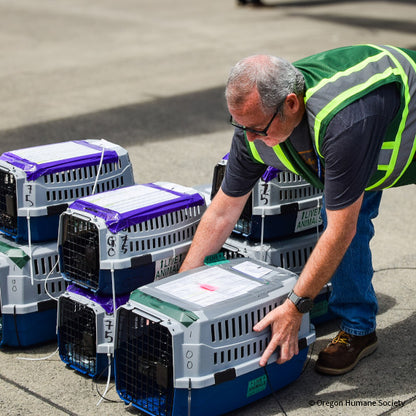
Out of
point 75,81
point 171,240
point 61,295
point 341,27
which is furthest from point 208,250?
point 341,27

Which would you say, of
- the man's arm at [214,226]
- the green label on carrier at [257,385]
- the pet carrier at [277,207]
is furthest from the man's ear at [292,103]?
the green label on carrier at [257,385]

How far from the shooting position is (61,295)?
3.64 m

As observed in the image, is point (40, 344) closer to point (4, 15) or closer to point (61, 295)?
point (61, 295)

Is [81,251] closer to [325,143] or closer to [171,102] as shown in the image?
[325,143]

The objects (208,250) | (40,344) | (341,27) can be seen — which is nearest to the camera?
(208,250)

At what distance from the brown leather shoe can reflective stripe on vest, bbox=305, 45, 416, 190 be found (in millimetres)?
742

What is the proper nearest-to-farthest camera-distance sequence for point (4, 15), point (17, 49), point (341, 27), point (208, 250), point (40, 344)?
point (208, 250), point (40, 344), point (17, 49), point (341, 27), point (4, 15)

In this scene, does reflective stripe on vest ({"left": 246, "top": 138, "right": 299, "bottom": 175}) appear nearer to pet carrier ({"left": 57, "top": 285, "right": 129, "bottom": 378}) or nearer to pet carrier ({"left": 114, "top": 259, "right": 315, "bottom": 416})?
pet carrier ({"left": 114, "top": 259, "right": 315, "bottom": 416})

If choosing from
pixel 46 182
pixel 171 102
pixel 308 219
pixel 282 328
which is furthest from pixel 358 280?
pixel 171 102

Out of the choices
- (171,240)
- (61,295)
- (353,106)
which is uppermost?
(353,106)

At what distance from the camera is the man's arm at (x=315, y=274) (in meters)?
3.14

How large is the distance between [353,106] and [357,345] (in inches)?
47.8

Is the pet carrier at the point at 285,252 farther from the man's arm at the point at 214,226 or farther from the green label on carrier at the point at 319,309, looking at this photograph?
the man's arm at the point at 214,226

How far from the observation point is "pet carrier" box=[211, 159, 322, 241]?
12.5ft
